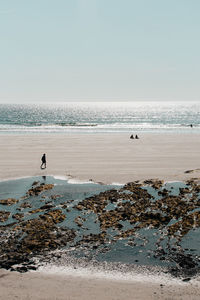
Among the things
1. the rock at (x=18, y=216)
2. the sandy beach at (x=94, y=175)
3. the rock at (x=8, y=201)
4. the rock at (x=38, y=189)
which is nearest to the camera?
the sandy beach at (x=94, y=175)

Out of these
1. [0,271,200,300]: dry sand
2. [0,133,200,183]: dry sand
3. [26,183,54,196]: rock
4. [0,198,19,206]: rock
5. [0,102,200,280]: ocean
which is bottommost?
[0,271,200,300]: dry sand

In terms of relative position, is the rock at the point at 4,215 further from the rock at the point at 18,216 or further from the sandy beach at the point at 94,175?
the sandy beach at the point at 94,175

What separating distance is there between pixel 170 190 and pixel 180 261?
39.9 feet

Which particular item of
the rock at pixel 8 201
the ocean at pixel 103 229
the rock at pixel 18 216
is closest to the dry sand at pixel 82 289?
the ocean at pixel 103 229

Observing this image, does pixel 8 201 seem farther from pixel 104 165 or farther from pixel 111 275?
pixel 104 165

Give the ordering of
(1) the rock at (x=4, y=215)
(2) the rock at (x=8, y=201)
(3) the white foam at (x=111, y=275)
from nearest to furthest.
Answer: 1. (3) the white foam at (x=111, y=275)
2. (1) the rock at (x=4, y=215)
3. (2) the rock at (x=8, y=201)

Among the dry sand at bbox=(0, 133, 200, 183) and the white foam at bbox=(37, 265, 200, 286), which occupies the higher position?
the dry sand at bbox=(0, 133, 200, 183)

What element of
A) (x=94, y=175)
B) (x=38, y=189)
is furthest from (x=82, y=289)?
(x=94, y=175)

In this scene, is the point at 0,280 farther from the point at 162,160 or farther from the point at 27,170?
the point at 162,160

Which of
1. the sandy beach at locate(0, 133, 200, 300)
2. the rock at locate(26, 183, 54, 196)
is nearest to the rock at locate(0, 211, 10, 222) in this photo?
the rock at locate(26, 183, 54, 196)

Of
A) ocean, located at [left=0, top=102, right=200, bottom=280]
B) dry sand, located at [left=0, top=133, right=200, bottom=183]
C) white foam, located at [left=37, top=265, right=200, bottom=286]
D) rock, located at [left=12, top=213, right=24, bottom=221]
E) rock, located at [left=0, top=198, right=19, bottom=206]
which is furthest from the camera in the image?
dry sand, located at [left=0, top=133, right=200, bottom=183]

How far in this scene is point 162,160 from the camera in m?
41.2

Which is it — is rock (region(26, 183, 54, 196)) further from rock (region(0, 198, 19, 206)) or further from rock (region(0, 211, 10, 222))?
rock (region(0, 211, 10, 222))

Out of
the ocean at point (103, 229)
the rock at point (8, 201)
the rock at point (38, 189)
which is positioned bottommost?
the ocean at point (103, 229)
